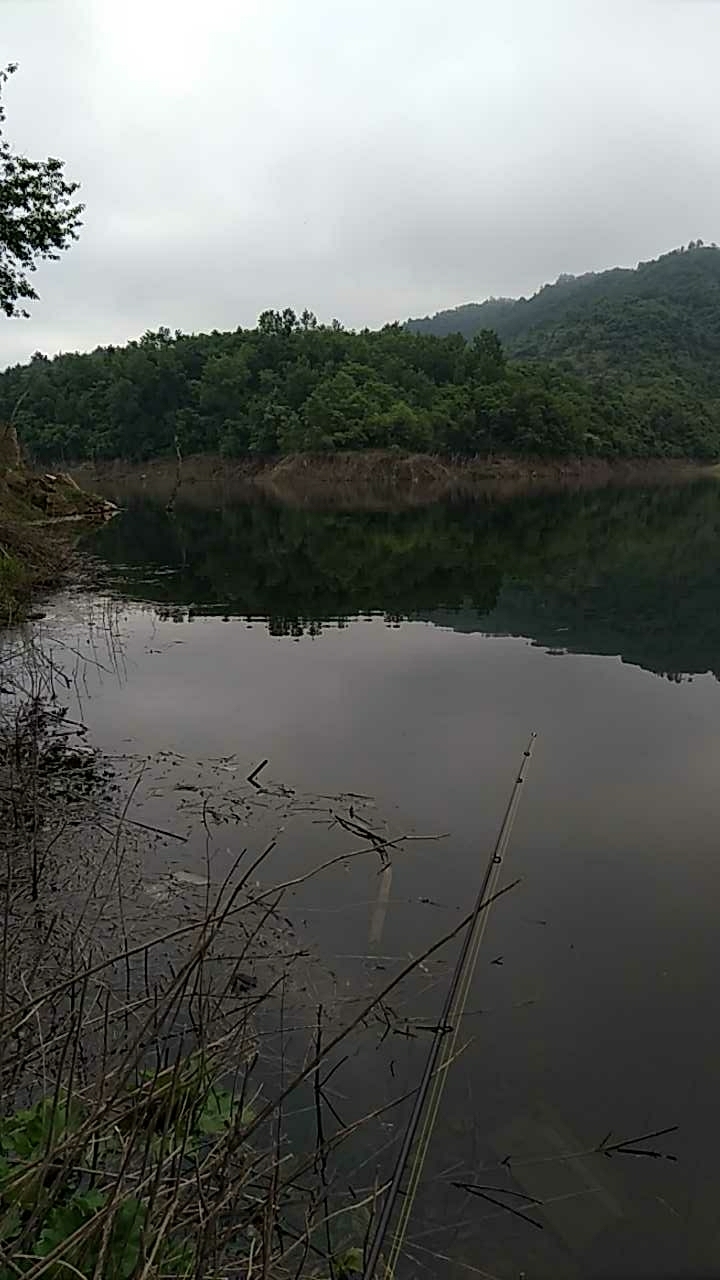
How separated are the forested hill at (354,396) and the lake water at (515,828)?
5511 centimetres

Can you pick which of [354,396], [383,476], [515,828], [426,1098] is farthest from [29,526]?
[354,396]

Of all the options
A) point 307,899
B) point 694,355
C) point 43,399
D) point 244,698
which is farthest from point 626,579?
point 694,355

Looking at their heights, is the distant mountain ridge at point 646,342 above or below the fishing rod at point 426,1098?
above

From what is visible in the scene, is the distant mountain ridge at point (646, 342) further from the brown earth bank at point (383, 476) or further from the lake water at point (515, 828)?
the lake water at point (515, 828)

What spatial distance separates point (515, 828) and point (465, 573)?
1561 cm

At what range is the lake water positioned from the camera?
4.02m

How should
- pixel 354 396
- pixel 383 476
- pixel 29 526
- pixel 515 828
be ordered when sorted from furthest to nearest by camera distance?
pixel 354 396
pixel 383 476
pixel 29 526
pixel 515 828

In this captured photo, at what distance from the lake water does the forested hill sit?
181 feet

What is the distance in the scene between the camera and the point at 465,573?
22859 mm

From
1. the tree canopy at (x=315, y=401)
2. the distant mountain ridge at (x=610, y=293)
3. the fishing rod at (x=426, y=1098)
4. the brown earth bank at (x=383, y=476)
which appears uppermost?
the distant mountain ridge at (x=610, y=293)

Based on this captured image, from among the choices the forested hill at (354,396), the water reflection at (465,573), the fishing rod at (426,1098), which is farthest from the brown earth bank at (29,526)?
the forested hill at (354,396)

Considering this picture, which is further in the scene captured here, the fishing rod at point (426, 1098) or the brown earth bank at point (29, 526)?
the brown earth bank at point (29, 526)

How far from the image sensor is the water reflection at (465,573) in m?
16.3

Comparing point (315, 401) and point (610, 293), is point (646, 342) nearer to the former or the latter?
point (610, 293)
